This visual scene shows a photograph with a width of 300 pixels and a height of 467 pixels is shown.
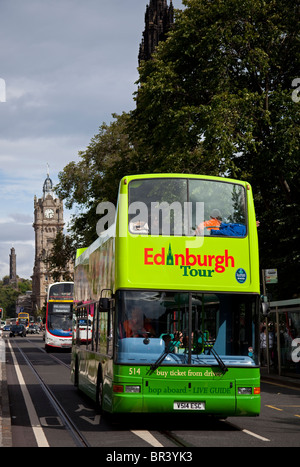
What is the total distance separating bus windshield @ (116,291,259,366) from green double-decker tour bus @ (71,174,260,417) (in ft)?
0.05

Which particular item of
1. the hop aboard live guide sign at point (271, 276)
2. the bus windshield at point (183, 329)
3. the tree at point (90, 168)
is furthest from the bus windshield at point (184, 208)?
the tree at point (90, 168)

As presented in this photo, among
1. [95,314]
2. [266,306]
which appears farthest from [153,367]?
[95,314]

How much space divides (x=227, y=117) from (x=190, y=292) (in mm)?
16170

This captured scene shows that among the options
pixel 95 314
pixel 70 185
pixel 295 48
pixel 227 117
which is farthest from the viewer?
pixel 70 185

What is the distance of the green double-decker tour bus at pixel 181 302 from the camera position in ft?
39.5

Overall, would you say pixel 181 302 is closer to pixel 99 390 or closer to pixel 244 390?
pixel 244 390

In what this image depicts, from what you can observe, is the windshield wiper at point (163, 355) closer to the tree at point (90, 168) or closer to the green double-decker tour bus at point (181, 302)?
the green double-decker tour bus at point (181, 302)

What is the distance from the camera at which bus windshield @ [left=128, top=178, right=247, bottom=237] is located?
12.5 m

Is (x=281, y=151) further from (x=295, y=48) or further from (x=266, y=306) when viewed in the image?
(x=266, y=306)

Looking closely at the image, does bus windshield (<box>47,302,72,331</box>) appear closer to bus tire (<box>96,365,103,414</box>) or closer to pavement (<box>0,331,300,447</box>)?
pavement (<box>0,331,300,447</box>)

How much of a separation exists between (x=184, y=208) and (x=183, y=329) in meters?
1.92

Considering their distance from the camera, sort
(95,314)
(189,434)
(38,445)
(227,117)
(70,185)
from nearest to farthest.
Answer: (38,445)
(189,434)
(95,314)
(227,117)
(70,185)

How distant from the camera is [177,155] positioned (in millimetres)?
27953

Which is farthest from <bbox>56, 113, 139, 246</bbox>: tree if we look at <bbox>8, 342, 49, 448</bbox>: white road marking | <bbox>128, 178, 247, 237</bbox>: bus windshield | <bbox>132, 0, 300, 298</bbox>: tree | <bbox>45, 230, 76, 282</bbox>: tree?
<bbox>128, 178, 247, 237</bbox>: bus windshield
